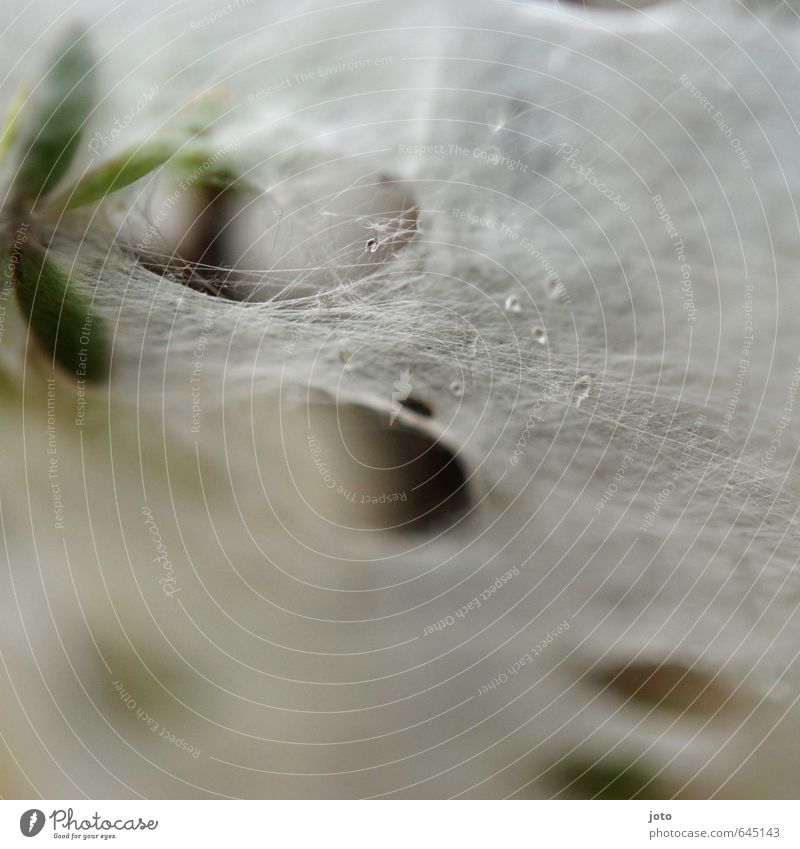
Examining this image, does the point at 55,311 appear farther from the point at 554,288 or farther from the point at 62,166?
the point at 554,288

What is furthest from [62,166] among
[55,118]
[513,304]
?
[513,304]

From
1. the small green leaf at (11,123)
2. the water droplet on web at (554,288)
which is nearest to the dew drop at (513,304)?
the water droplet on web at (554,288)

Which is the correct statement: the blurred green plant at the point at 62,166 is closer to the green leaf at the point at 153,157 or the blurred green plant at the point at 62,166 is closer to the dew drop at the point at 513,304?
the green leaf at the point at 153,157

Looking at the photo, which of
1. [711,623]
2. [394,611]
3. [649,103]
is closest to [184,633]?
[394,611]

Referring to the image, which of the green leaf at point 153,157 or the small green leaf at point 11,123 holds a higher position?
the small green leaf at point 11,123

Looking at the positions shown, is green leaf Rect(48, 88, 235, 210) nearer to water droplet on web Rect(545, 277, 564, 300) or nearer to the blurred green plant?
the blurred green plant
